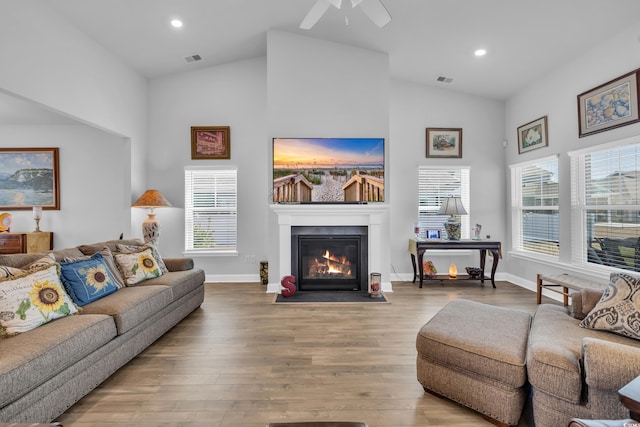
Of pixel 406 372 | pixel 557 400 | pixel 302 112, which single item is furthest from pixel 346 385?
pixel 302 112

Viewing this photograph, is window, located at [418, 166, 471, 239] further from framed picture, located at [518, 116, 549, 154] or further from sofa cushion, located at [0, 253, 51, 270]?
sofa cushion, located at [0, 253, 51, 270]

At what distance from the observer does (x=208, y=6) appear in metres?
3.64

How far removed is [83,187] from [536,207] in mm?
7235

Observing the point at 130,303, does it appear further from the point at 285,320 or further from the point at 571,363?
the point at 571,363

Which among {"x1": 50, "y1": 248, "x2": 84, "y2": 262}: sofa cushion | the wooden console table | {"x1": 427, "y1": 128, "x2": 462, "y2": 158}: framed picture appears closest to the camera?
{"x1": 50, "y1": 248, "x2": 84, "y2": 262}: sofa cushion

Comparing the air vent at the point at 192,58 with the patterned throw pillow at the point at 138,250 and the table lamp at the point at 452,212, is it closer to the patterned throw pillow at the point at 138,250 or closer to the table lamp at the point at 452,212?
the patterned throw pillow at the point at 138,250

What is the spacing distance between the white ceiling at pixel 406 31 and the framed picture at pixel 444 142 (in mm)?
757

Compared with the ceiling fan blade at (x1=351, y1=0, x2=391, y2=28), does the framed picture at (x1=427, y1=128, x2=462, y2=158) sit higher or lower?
lower

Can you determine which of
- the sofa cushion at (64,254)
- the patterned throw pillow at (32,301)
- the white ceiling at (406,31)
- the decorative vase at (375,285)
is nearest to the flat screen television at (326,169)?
the decorative vase at (375,285)

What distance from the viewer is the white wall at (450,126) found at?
5301 mm

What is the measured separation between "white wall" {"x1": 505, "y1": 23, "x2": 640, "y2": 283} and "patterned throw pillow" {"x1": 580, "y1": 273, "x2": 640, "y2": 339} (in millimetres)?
2019

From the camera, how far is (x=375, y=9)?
104 inches

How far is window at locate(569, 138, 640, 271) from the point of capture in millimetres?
3229

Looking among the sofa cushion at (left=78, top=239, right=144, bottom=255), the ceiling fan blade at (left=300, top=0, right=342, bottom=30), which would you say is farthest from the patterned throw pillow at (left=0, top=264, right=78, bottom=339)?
the ceiling fan blade at (left=300, top=0, right=342, bottom=30)
